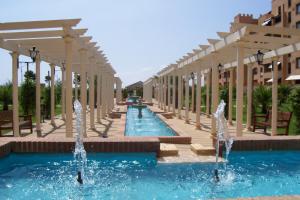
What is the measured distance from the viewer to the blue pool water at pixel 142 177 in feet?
16.6

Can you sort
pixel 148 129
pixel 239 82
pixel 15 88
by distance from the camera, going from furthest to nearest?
pixel 148 129
pixel 15 88
pixel 239 82

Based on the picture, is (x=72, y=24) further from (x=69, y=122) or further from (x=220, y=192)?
(x=220, y=192)

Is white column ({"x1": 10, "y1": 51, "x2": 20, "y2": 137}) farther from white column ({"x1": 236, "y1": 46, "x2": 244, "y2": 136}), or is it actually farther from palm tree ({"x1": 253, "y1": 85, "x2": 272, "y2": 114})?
palm tree ({"x1": 253, "y1": 85, "x2": 272, "y2": 114})

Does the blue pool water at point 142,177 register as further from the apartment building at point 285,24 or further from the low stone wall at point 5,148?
the apartment building at point 285,24

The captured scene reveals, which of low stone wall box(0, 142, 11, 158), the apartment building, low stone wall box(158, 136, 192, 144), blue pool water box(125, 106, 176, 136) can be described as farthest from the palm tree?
low stone wall box(0, 142, 11, 158)

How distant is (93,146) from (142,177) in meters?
1.75

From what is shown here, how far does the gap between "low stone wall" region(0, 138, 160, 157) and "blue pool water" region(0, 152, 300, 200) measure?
4.5 inches

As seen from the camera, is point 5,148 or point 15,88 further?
point 15,88

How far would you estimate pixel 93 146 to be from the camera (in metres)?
7.25

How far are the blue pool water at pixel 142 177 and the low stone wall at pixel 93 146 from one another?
0.11 meters

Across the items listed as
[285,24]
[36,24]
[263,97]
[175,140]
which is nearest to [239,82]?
[175,140]

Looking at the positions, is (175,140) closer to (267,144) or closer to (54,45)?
(267,144)

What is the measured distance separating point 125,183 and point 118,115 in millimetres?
11716

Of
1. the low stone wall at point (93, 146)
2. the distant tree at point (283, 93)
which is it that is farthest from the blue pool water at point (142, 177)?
the distant tree at point (283, 93)
